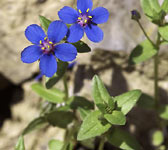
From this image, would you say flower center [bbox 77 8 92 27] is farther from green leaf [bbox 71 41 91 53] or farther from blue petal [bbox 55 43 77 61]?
blue petal [bbox 55 43 77 61]

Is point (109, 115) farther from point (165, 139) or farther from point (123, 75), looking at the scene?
point (165, 139)

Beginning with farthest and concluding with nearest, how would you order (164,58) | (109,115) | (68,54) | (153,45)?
(164,58) < (153,45) < (109,115) < (68,54)

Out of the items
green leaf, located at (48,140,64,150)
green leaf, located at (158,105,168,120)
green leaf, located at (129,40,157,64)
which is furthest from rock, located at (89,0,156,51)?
green leaf, located at (48,140,64,150)

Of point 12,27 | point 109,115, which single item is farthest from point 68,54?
point 12,27

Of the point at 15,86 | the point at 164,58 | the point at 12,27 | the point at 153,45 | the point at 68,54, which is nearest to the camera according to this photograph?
the point at 68,54

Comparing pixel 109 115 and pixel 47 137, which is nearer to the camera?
pixel 109 115

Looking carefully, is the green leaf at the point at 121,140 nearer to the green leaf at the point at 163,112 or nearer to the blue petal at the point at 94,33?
the green leaf at the point at 163,112

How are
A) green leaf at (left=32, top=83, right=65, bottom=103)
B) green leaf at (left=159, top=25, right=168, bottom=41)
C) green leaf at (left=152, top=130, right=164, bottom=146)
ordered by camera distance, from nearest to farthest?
1. green leaf at (left=159, top=25, right=168, bottom=41)
2. green leaf at (left=32, top=83, right=65, bottom=103)
3. green leaf at (left=152, top=130, right=164, bottom=146)
